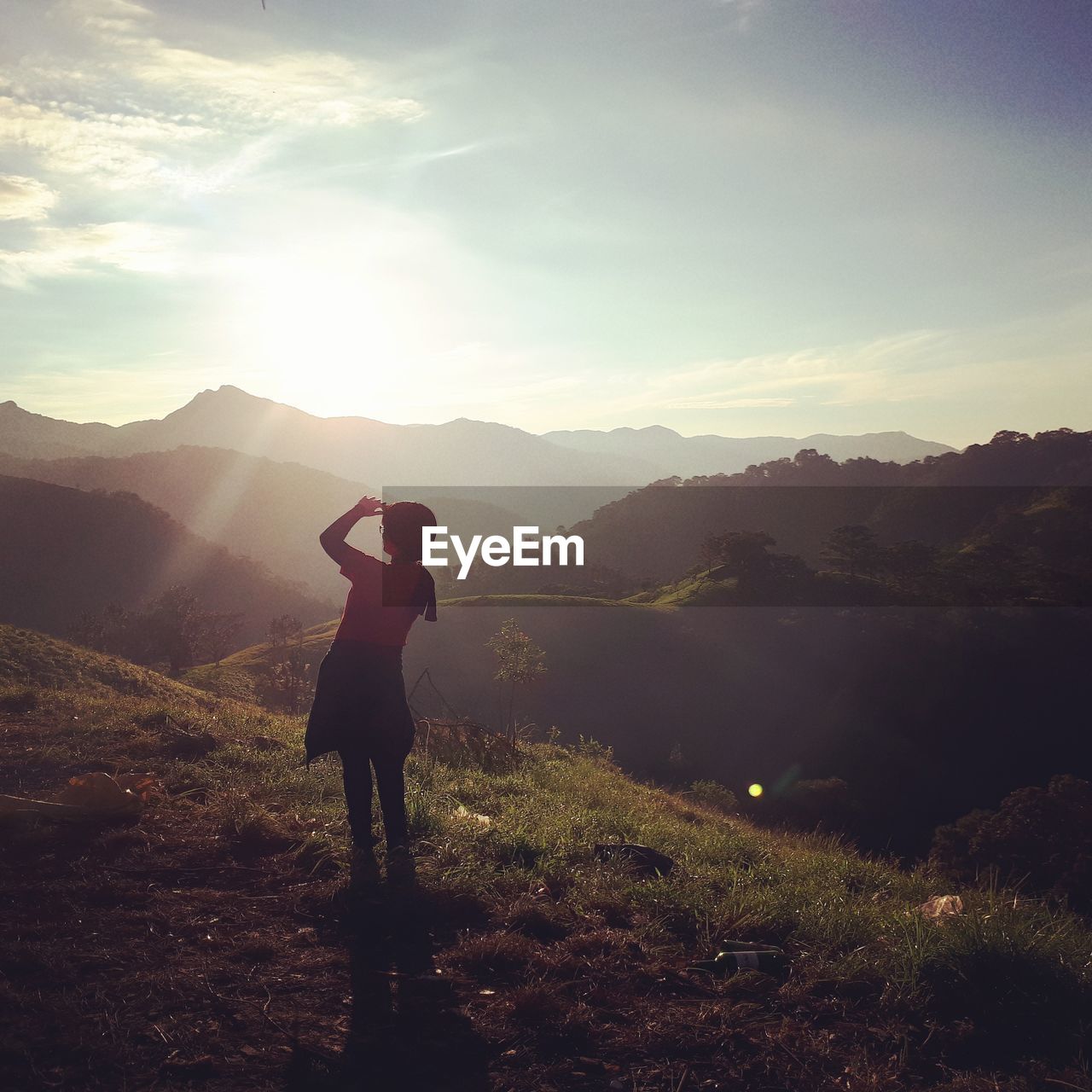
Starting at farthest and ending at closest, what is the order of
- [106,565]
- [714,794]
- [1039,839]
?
[106,565] < [714,794] < [1039,839]

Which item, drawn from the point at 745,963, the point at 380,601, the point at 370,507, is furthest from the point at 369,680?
the point at 745,963

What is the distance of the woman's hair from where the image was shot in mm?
4973

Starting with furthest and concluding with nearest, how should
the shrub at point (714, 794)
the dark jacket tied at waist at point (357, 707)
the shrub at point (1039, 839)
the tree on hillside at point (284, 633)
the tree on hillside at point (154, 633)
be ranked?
the tree on hillside at point (284, 633) < the tree on hillside at point (154, 633) < the shrub at point (714, 794) < the shrub at point (1039, 839) < the dark jacket tied at waist at point (357, 707)

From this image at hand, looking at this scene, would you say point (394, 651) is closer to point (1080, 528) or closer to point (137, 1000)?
point (137, 1000)

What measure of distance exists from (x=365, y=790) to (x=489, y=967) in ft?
5.15

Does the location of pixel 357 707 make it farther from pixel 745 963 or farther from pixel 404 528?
pixel 745 963

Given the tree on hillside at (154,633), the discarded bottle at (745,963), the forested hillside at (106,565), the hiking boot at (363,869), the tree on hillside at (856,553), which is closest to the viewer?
the discarded bottle at (745,963)

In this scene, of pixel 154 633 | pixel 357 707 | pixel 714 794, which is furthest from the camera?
pixel 154 633

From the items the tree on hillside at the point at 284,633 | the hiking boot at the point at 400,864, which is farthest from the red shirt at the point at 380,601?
the tree on hillside at the point at 284,633

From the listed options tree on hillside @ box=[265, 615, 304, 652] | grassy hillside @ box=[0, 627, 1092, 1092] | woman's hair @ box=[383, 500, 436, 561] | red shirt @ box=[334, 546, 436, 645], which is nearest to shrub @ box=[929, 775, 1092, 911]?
grassy hillside @ box=[0, 627, 1092, 1092]

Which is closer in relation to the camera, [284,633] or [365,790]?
[365,790]

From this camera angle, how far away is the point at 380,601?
4.97 meters

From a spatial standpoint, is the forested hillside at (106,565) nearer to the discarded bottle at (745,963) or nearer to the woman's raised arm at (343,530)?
the woman's raised arm at (343,530)

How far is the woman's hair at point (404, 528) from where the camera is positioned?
4.97 m
